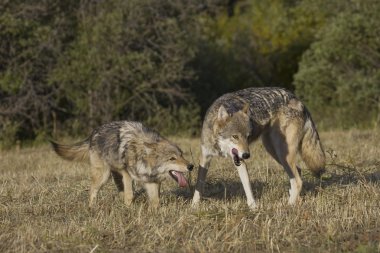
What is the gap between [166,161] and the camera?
8125 millimetres

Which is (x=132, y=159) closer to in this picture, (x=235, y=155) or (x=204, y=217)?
(x=235, y=155)

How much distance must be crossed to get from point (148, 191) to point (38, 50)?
11.3 metres

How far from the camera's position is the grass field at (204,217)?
240 inches

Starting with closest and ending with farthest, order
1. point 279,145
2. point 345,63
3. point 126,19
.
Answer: point 279,145, point 126,19, point 345,63

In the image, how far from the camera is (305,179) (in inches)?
400

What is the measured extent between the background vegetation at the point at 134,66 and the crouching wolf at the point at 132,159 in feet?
31.1

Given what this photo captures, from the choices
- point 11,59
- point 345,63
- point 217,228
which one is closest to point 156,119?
point 11,59

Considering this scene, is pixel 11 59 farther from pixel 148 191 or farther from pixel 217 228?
pixel 217 228

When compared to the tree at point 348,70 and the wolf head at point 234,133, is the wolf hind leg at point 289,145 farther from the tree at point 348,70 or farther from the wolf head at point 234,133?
the tree at point 348,70

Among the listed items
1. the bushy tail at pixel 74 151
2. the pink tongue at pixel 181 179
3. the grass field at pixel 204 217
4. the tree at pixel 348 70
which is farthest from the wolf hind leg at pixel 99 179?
the tree at pixel 348 70

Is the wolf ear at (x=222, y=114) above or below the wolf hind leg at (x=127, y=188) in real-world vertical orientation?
above

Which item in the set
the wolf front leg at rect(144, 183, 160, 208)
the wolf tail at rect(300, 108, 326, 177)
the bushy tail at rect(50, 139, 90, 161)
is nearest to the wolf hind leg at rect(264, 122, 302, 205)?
the wolf tail at rect(300, 108, 326, 177)

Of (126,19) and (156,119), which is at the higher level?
(126,19)

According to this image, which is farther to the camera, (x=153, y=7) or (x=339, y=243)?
(x=153, y=7)
